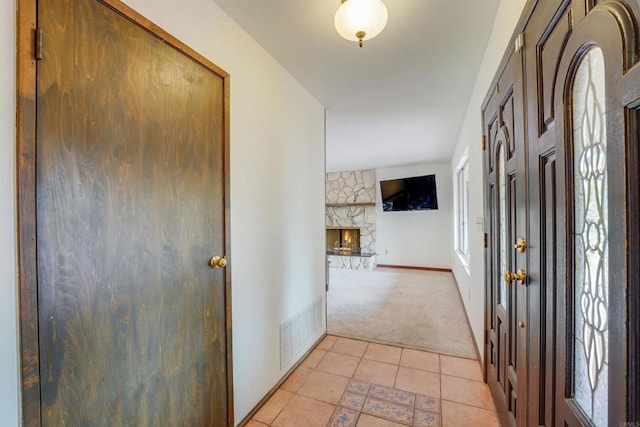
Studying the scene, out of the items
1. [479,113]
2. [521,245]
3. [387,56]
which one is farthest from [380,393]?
[387,56]

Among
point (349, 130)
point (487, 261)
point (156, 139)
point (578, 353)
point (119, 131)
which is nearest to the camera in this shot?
point (578, 353)

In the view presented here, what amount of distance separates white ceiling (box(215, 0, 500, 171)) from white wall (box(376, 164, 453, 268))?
2.61m

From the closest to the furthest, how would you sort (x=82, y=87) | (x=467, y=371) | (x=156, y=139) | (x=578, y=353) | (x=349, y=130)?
(x=578, y=353)
(x=82, y=87)
(x=156, y=139)
(x=467, y=371)
(x=349, y=130)

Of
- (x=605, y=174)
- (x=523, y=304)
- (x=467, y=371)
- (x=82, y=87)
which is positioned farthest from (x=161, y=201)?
(x=467, y=371)

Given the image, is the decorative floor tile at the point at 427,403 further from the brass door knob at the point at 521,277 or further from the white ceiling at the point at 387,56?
the white ceiling at the point at 387,56

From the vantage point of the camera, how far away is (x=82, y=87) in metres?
0.84

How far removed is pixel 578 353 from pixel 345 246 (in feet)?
19.8

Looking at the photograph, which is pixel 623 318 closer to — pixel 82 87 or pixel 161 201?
pixel 161 201

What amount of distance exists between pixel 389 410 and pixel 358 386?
0.27 metres

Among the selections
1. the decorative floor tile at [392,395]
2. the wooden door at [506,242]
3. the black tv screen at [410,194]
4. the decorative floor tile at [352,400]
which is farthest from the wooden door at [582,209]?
the black tv screen at [410,194]

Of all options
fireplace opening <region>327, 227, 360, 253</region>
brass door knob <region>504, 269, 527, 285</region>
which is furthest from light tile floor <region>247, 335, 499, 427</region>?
fireplace opening <region>327, 227, 360, 253</region>

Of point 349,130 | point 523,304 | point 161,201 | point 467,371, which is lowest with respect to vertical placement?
point 467,371

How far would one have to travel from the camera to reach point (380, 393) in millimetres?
1795

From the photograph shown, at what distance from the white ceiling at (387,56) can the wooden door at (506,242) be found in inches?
16.7
